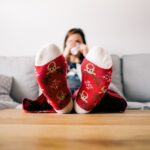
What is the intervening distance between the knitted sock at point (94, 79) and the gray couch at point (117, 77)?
777mm

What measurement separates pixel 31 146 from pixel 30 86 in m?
1.18

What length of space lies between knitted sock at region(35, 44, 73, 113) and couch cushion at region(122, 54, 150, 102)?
2.93 feet

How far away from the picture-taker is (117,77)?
62.8 inches

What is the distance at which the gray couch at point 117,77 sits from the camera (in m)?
1.54

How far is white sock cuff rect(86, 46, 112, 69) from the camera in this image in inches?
30.6

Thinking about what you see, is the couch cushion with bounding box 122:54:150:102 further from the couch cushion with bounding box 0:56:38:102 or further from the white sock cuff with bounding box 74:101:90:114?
the white sock cuff with bounding box 74:101:90:114

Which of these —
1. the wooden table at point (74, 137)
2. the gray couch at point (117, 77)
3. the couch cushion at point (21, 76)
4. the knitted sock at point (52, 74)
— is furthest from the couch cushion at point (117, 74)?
the wooden table at point (74, 137)

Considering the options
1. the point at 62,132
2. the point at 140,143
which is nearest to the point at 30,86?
the point at 62,132

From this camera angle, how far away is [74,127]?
1.77 feet

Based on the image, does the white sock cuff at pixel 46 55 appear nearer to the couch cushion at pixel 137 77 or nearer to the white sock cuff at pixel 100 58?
the white sock cuff at pixel 100 58
